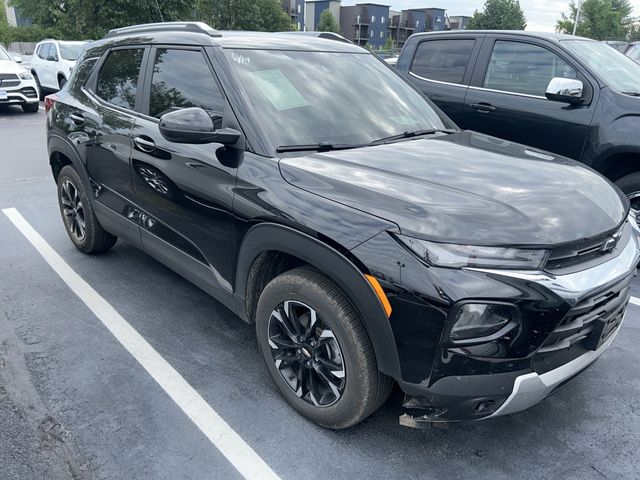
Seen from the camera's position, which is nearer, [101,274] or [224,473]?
[224,473]

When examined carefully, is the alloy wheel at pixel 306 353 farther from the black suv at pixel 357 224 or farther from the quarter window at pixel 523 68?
the quarter window at pixel 523 68

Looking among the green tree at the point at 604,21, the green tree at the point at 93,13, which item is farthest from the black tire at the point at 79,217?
the green tree at the point at 604,21

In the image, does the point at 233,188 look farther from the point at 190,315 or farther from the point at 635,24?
the point at 635,24

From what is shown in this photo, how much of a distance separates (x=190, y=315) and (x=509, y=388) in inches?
90.9

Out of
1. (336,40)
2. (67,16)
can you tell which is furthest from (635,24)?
(336,40)

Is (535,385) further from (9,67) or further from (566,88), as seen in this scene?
(9,67)

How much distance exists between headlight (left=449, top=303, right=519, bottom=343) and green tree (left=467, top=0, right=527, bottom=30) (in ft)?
214

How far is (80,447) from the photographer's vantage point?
2.40 metres

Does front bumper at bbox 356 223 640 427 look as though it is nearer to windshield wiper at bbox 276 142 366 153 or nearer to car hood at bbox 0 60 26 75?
windshield wiper at bbox 276 142 366 153

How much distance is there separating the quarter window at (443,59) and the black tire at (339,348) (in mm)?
3900

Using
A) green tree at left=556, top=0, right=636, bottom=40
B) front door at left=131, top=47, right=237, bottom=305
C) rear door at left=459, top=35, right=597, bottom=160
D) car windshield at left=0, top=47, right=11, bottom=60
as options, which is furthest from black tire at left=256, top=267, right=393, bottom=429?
green tree at left=556, top=0, right=636, bottom=40

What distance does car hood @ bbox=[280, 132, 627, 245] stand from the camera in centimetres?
202

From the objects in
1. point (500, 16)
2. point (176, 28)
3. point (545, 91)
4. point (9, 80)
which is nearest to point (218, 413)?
point (176, 28)

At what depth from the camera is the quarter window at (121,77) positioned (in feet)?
11.8
